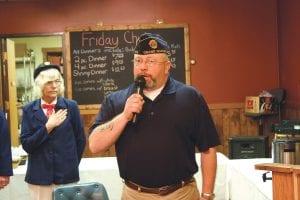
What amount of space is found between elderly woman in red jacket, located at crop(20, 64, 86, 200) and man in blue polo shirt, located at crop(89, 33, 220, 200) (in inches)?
42.0

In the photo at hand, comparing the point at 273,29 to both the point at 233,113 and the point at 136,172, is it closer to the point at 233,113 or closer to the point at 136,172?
the point at 233,113

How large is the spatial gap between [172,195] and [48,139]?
1.32m

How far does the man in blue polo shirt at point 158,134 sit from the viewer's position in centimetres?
→ 208

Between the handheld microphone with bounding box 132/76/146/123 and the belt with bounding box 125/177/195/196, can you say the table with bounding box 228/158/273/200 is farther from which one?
the handheld microphone with bounding box 132/76/146/123

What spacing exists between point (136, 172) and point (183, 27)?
411 centimetres

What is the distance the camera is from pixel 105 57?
6.02m

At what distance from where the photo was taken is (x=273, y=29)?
6.07m

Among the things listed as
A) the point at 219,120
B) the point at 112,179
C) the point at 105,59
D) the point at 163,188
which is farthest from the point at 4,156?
the point at 219,120

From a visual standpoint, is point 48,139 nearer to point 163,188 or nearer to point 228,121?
point 163,188

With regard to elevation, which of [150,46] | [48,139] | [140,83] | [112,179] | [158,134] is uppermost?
[150,46]

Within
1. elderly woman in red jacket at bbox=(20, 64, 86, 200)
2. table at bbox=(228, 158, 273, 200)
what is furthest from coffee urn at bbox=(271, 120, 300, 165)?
elderly woman in red jacket at bbox=(20, 64, 86, 200)

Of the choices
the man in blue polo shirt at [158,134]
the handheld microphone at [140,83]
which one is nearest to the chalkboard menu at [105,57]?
the man in blue polo shirt at [158,134]

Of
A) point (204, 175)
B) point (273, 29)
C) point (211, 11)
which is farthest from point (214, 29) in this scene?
point (204, 175)

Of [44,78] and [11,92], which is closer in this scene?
[44,78]
